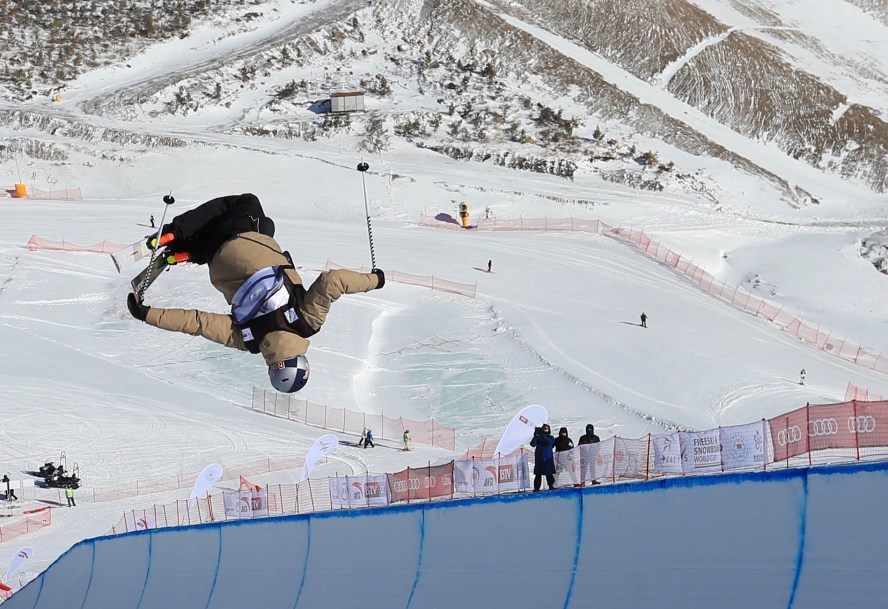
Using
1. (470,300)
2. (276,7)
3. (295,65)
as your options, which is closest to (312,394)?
(470,300)

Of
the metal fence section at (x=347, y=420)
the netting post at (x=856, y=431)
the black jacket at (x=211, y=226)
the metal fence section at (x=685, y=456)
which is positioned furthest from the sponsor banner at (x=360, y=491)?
the metal fence section at (x=347, y=420)

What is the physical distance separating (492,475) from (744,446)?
4143 millimetres

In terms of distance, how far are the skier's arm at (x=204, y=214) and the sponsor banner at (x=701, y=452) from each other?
6.13 meters

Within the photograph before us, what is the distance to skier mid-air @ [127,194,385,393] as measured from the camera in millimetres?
10023

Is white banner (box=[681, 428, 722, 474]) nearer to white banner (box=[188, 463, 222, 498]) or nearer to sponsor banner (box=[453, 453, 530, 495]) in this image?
sponsor banner (box=[453, 453, 530, 495])

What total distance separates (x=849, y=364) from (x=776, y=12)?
46034 millimetres

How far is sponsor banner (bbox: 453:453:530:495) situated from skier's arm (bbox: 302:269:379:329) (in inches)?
222

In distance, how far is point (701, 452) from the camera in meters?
13.7

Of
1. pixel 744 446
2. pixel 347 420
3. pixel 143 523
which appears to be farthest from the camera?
pixel 347 420

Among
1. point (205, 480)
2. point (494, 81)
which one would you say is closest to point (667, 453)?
point (205, 480)

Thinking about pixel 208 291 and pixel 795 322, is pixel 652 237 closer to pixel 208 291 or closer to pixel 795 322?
pixel 795 322

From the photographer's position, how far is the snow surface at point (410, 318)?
3328 centimetres

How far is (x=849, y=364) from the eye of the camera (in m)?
39.8

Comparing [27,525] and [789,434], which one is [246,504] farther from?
[789,434]
